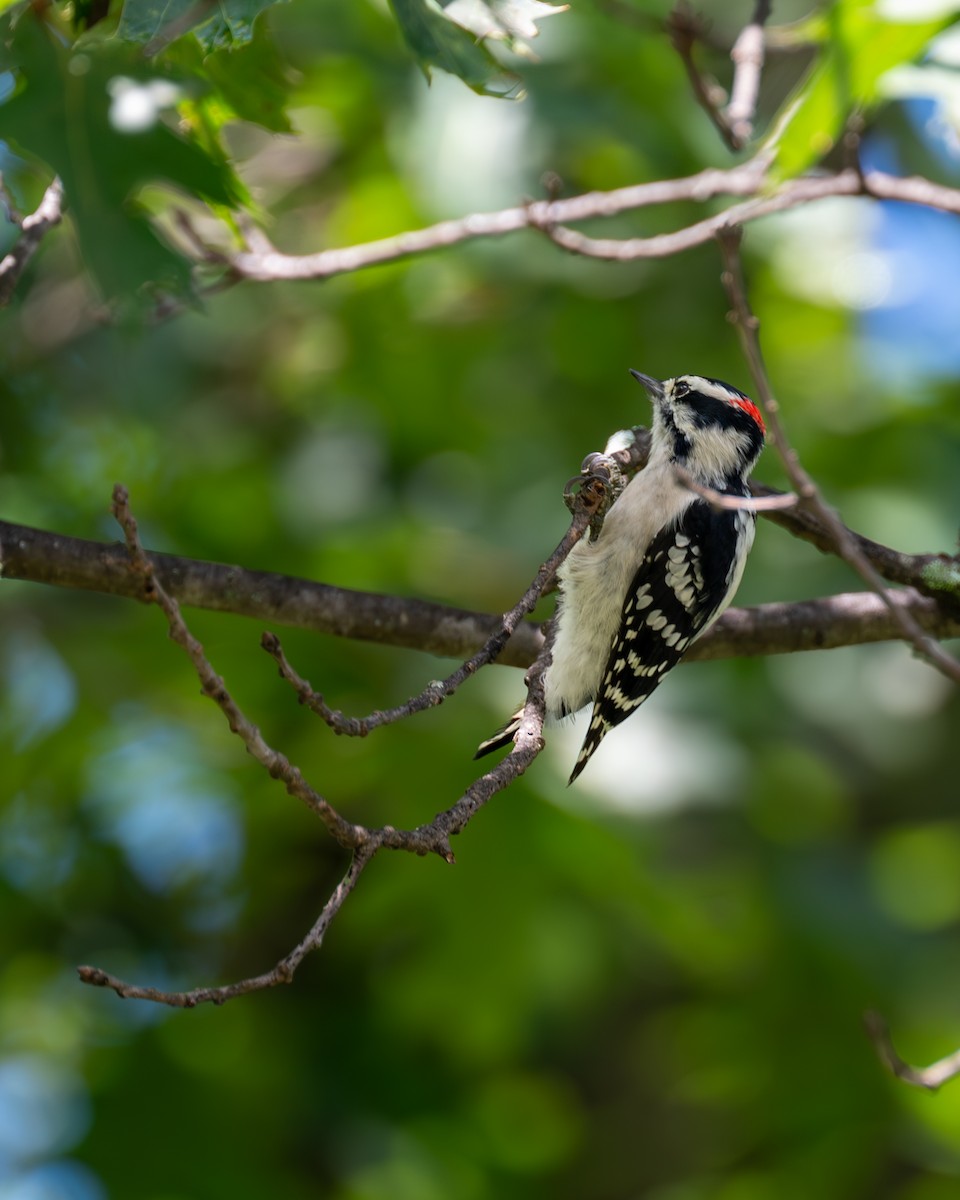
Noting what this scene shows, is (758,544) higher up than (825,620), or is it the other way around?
(825,620)

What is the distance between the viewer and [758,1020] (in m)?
5.63

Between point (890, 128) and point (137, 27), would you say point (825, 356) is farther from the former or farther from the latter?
point (137, 27)

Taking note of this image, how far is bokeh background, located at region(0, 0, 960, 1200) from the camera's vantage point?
5047 millimetres

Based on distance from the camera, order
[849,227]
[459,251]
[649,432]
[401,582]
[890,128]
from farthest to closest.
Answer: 1. [890,128]
2. [849,227]
3. [459,251]
4. [401,582]
5. [649,432]

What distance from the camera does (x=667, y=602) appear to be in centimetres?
379

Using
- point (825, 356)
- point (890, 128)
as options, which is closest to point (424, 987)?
point (825, 356)

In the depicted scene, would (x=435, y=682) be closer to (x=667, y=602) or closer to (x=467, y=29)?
(x=467, y=29)

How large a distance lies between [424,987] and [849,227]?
4.04 meters

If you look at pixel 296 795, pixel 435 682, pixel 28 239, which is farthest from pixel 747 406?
pixel 296 795

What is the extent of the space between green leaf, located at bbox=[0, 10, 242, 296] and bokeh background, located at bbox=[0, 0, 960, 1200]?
2.18m

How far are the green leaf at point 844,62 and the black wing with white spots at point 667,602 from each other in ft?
4.41

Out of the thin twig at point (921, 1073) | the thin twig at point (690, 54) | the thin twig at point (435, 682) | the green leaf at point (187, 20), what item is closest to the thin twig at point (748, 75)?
the thin twig at point (690, 54)

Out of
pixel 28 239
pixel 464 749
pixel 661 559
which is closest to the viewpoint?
pixel 28 239

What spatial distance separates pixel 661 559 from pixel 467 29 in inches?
74.8
